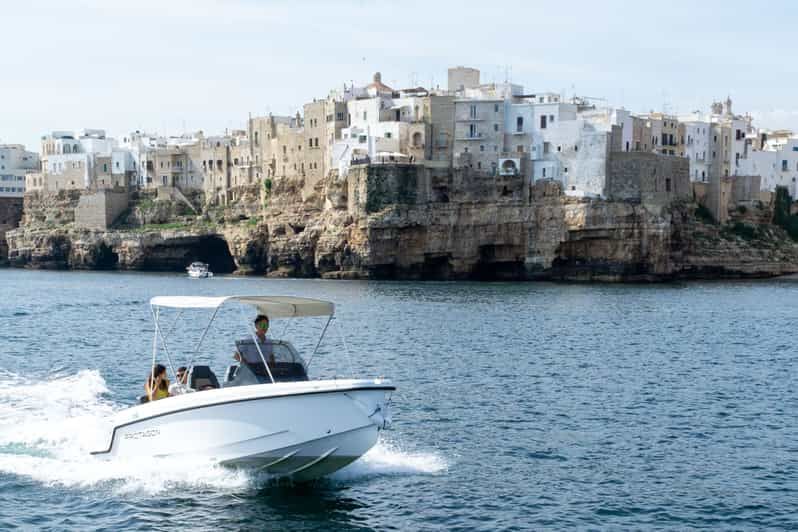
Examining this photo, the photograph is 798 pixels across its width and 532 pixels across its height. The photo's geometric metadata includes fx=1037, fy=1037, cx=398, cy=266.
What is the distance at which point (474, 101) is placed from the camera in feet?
311

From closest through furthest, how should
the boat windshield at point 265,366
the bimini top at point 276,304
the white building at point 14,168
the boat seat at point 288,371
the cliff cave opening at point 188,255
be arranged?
the boat windshield at point 265,366 < the boat seat at point 288,371 < the bimini top at point 276,304 < the cliff cave opening at point 188,255 < the white building at point 14,168

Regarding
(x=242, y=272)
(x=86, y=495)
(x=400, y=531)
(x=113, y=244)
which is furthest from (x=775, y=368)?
(x=113, y=244)

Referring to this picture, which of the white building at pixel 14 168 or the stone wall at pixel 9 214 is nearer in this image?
the stone wall at pixel 9 214

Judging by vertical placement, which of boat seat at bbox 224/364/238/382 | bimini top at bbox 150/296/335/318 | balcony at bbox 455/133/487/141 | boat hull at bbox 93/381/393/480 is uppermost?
balcony at bbox 455/133/487/141

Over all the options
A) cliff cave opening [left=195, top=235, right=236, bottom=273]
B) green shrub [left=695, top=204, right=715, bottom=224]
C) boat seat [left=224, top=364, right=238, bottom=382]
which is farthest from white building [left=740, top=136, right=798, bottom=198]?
boat seat [left=224, top=364, right=238, bottom=382]

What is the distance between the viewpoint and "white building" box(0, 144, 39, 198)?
13912 centimetres

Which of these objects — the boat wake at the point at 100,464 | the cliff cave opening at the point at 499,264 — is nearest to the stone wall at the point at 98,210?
the cliff cave opening at the point at 499,264

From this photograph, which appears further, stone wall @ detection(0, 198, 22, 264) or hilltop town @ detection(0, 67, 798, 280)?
stone wall @ detection(0, 198, 22, 264)

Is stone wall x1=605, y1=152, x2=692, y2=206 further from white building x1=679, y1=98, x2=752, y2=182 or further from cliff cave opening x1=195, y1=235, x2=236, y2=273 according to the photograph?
cliff cave opening x1=195, y1=235, x2=236, y2=273

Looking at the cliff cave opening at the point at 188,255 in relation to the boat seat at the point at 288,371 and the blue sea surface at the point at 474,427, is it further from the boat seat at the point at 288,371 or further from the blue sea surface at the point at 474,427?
the boat seat at the point at 288,371

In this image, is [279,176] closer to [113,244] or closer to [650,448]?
[113,244]

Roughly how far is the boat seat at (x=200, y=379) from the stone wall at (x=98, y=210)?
310 ft

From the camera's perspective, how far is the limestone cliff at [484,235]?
87500 millimetres

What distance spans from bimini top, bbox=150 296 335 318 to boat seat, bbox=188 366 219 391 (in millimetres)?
1360
